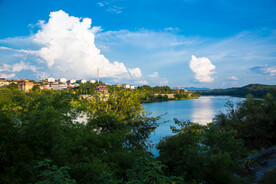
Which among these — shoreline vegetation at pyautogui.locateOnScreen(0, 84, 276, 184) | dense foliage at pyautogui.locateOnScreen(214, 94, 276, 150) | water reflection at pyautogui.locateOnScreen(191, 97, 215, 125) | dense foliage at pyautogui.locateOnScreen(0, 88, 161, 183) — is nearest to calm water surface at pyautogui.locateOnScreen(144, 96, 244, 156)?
water reflection at pyautogui.locateOnScreen(191, 97, 215, 125)

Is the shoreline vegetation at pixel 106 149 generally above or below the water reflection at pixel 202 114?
above

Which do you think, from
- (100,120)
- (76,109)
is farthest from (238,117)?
(76,109)

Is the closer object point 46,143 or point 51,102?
point 46,143

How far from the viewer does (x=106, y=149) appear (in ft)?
20.8

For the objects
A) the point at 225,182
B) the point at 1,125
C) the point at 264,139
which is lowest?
the point at 264,139

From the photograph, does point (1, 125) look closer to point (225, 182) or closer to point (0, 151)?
point (0, 151)

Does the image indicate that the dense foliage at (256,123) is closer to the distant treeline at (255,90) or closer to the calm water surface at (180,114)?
the calm water surface at (180,114)

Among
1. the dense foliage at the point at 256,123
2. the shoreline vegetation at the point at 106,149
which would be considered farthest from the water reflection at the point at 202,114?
the shoreline vegetation at the point at 106,149

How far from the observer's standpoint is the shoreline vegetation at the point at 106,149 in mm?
3631

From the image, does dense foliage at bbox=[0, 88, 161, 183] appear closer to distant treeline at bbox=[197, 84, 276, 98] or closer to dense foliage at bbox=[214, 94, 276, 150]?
dense foliage at bbox=[214, 94, 276, 150]

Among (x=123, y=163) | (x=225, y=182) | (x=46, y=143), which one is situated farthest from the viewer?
(x=123, y=163)

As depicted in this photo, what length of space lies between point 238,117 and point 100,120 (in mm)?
12939

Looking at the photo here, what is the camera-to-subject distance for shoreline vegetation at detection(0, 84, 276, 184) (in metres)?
3.63

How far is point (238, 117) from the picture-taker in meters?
16.0
